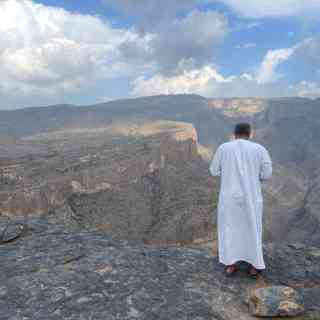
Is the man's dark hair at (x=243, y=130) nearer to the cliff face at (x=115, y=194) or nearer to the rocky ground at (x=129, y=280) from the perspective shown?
the rocky ground at (x=129, y=280)

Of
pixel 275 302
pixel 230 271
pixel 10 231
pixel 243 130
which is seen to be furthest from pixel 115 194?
pixel 275 302

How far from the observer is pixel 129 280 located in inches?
256

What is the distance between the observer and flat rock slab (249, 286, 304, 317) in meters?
5.70

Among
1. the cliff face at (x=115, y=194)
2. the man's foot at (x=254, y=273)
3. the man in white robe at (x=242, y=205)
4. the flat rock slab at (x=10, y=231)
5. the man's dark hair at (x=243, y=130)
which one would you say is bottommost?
the cliff face at (x=115, y=194)

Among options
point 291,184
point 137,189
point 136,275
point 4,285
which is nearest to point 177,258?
point 136,275

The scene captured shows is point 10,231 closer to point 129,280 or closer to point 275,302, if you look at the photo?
point 129,280

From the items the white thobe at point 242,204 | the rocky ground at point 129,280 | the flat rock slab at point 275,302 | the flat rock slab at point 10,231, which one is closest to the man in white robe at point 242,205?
the white thobe at point 242,204

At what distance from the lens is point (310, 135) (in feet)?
590

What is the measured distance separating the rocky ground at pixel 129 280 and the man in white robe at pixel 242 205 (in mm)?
382

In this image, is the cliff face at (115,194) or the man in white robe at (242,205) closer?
the man in white robe at (242,205)

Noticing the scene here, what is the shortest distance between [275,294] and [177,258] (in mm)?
2036

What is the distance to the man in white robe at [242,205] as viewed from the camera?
6.67 metres

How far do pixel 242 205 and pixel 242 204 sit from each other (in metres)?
0.02

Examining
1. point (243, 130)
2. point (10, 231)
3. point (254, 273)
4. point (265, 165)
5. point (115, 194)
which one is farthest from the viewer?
point (115, 194)
